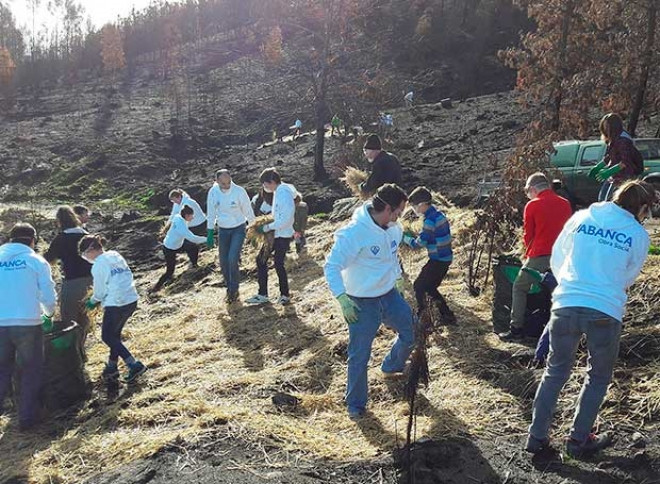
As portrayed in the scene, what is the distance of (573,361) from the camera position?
385cm

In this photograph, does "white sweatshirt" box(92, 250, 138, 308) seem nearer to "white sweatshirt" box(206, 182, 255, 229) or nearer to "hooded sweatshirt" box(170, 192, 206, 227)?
"white sweatshirt" box(206, 182, 255, 229)

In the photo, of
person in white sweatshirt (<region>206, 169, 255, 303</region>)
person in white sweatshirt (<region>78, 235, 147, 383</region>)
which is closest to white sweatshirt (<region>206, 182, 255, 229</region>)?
person in white sweatshirt (<region>206, 169, 255, 303</region>)

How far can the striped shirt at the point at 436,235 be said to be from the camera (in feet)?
21.1

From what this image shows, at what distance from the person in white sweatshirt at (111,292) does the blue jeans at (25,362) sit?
2.54ft

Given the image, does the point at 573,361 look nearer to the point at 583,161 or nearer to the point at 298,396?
the point at 298,396

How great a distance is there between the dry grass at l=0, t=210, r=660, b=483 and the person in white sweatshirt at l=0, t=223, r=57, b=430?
34 cm

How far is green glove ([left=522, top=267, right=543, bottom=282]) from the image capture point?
570 centimetres

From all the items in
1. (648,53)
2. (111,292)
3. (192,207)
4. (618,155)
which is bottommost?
(111,292)

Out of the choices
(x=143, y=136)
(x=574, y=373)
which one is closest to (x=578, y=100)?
(x=574, y=373)

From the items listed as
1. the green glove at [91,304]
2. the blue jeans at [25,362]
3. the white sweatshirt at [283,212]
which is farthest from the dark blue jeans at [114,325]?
the white sweatshirt at [283,212]

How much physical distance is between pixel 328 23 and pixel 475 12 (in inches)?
1423

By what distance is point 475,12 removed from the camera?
54.1m

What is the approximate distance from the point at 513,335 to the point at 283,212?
134 inches

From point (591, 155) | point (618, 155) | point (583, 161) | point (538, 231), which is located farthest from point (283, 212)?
point (591, 155)
